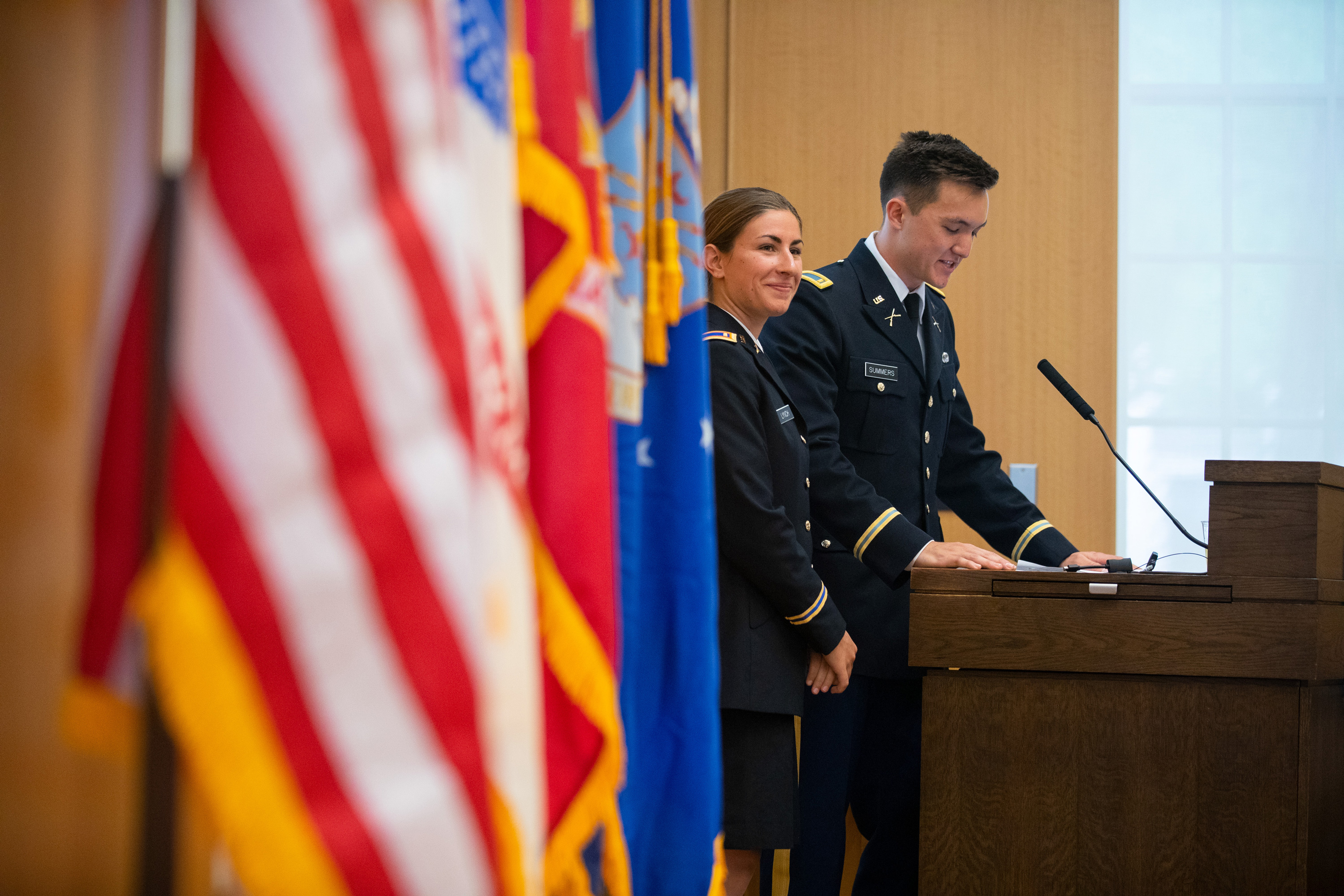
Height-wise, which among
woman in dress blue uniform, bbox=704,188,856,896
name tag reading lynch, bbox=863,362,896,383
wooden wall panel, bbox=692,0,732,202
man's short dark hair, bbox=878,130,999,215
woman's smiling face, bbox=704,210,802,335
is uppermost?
wooden wall panel, bbox=692,0,732,202

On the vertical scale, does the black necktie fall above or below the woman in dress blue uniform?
above

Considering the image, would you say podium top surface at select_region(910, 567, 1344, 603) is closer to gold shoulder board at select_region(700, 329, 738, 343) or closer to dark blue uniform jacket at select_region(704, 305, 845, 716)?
dark blue uniform jacket at select_region(704, 305, 845, 716)

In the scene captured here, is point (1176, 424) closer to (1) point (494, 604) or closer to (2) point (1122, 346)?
(2) point (1122, 346)

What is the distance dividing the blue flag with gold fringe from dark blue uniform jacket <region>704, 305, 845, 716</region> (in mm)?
430

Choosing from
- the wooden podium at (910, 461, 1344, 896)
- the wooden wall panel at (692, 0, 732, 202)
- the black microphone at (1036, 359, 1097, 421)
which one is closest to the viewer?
the wooden podium at (910, 461, 1344, 896)

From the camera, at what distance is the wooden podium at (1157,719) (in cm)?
134

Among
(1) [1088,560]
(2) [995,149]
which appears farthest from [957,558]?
(2) [995,149]

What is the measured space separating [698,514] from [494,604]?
0.38m

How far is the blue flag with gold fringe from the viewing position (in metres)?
0.90

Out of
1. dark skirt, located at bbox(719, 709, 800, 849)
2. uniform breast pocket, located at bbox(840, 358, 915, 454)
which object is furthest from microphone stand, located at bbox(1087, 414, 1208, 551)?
dark skirt, located at bbox(719, 709, 800, 849)

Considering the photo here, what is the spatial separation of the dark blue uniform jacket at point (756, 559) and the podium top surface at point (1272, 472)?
1.75ft

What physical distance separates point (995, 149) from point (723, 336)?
1.81 metres

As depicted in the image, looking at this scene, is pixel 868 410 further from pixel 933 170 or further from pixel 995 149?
pixel 995 149

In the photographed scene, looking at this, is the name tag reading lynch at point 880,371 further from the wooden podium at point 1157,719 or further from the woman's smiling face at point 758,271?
the wooden podium at point 1157,719
